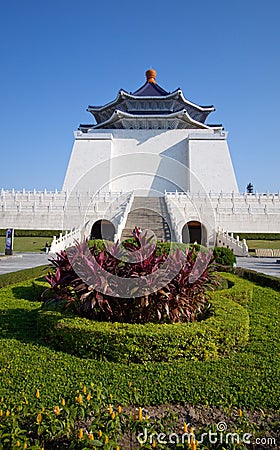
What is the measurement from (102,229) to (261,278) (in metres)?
15.3

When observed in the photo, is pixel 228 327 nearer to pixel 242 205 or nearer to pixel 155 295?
pixel 155 295

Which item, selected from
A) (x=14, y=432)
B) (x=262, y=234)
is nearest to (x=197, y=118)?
(x=262, y=234)

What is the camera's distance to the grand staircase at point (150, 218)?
63.0ft

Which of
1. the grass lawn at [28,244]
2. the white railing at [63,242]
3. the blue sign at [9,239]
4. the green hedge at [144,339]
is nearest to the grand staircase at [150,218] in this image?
the white railing at [63,242]

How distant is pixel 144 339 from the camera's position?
3799mm

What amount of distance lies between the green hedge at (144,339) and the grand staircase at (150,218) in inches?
558

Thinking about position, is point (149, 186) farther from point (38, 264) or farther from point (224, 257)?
point (224, 257)

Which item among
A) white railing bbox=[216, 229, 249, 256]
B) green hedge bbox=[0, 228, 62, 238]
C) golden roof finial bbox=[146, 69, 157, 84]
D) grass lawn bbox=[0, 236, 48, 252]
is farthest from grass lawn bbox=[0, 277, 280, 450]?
golden roof finial bbox=[146, 69, 157, 84]

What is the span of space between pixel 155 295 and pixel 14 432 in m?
2.27

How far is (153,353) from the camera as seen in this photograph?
3.82m

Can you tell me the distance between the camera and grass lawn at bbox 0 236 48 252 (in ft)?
64.7

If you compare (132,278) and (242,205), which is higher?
(242,205)

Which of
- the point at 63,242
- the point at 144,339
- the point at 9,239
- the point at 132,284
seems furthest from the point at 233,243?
the point at 144,339

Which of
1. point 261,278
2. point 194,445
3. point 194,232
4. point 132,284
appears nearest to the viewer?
point 194,445
